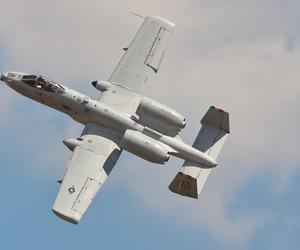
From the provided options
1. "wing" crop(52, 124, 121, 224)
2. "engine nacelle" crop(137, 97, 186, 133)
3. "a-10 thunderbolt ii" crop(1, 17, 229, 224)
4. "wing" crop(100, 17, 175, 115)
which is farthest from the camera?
"wing" crop(100, 17, 175, 115)

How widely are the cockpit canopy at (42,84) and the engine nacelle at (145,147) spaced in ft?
17.7

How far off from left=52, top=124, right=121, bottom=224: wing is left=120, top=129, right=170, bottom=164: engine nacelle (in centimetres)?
132

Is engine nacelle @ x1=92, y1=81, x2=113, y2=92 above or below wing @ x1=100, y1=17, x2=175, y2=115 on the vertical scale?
below

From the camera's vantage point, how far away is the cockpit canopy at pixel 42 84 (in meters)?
71.1

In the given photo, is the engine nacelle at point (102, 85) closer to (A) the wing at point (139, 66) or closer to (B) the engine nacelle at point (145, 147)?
(A) the wing at point (139, 66)

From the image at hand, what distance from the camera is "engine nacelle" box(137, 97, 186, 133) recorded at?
7062 centimetres

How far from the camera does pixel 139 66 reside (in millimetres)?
74125

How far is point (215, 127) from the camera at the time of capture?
71.1 m

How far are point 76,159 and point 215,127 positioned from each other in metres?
9.05

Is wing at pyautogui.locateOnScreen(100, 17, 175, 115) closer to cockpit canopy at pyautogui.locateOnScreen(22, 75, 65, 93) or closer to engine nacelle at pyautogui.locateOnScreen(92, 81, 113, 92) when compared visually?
engine nacelle at pyautogui.locateOnScreen(92, 81, 113, 92)

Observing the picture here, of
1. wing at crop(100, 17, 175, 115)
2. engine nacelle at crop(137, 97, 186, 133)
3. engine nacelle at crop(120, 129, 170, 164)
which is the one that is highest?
wing at crop(100, 17, 175, 115)

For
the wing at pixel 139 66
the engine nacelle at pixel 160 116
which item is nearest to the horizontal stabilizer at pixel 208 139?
the engine nacelle at pixel 160 116

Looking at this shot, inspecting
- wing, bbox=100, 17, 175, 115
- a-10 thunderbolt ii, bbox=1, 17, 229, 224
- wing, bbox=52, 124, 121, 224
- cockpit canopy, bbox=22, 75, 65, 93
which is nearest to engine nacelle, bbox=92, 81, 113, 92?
a-10 thunderbolt ii, bbox=1, 17, 229, 224

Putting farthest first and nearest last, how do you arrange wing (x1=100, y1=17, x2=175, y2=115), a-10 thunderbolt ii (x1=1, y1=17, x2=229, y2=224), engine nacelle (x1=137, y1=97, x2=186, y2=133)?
1. wing (x1=100, y1=17, x2=175, y2=115)
2. engine nacelle (x1=137, y1=97, x2=186, y2=133)
3. a-10 thunderbolt ii (x1=1, y1=17, x2=229, y2=224)
